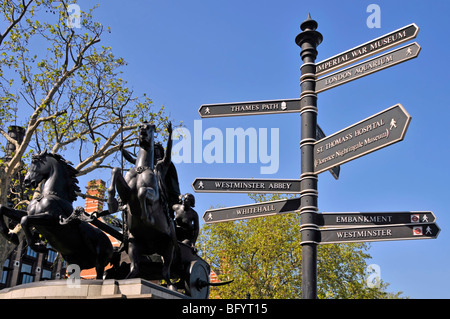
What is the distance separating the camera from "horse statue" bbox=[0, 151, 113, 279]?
24.6 feet

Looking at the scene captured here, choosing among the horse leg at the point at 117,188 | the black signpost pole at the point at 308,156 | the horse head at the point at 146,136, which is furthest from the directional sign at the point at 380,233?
the horse head at the point at 146,136

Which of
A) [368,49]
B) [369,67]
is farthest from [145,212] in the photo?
[368,49]

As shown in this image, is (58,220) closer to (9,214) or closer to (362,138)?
(9,214)

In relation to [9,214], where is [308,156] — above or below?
above

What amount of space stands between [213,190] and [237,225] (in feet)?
69.7

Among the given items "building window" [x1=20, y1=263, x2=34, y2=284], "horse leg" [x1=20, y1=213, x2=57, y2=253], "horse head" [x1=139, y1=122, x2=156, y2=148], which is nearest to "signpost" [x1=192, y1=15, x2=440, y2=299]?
"horse head" [x1=139, y1=122, x2=156, y2=148]

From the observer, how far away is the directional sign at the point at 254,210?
23.2ft

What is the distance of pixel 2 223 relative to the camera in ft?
25.4

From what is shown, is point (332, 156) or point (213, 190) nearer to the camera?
point (332, 156)

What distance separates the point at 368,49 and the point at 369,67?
29 centimetres

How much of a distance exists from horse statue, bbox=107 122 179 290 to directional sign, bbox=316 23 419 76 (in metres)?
2.92

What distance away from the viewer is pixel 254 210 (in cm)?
752
